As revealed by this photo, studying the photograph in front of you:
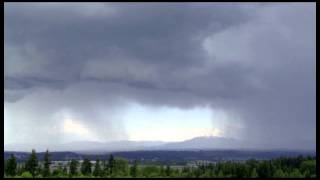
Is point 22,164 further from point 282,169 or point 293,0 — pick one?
point 293,0

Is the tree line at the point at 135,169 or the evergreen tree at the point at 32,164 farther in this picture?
the evergreen tree at the point at 32,164

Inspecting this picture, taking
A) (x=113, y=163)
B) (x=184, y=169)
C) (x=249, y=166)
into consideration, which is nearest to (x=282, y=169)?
(x=249, y=166)

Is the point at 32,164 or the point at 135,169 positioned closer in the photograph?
the point at 135,169

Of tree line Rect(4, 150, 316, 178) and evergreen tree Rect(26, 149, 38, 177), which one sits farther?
evergreen tree Rect(26, 149, 38, 177)
